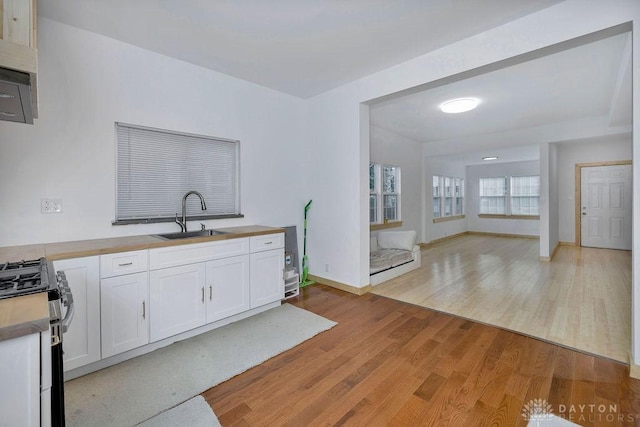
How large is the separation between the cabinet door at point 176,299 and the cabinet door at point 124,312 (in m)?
0.06

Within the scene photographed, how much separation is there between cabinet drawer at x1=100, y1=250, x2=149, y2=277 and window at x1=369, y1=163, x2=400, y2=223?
4.07 meters

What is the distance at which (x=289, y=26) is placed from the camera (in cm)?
240

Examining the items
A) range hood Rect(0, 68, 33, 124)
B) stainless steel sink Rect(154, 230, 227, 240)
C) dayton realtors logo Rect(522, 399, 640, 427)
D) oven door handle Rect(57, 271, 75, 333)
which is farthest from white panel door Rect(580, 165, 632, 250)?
range hood Rect(0, 68, 33, 124)

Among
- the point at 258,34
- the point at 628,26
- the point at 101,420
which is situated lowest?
the point at 101,420

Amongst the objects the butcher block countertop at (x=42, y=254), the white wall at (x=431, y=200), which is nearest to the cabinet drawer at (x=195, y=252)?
the butcher block countertop at (x=42, y=254)

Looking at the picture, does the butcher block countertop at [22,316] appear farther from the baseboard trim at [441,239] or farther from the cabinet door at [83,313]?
the baseboard trim at [441,239]

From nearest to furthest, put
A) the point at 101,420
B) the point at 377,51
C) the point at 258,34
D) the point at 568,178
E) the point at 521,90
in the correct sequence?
the point at 101,420, the point at 258,34, the point at 377,51, the point at 521,90, the point at 568,178

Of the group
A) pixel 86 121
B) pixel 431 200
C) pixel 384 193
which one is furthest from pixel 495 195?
pixel 86 121

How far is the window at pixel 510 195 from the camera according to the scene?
8.90m

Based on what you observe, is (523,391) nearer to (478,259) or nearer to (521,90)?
(521,90)

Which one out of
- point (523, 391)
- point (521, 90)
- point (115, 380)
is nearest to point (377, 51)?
point (521, 90)

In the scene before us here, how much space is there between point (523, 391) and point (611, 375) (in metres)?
0.71

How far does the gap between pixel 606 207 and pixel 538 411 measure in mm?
7391

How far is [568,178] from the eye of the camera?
7.00m
